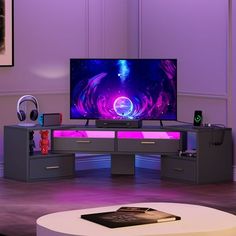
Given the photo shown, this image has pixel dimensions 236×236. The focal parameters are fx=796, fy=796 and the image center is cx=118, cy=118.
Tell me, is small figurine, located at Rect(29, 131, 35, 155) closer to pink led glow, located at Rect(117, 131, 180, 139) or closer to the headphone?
the headphone

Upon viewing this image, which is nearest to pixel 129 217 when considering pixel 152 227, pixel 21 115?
pixel 152 227

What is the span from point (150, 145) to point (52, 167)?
1.00m

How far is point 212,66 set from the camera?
26.4 ft

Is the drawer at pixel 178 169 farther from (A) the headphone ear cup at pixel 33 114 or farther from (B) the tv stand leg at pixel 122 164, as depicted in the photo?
(A) the headphone ear cup at pixel 33 114

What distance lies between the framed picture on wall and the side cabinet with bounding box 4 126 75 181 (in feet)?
2.33

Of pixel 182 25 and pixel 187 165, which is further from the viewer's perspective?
pixel 182 25

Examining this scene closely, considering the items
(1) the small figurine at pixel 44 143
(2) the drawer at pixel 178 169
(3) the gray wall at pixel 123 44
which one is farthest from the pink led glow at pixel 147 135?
(1) the small figurine at pixel 44 143

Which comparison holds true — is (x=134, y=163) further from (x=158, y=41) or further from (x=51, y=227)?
(x=51, y=227)

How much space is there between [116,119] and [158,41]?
1107 millimetres

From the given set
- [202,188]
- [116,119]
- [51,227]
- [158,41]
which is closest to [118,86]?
[116,119]

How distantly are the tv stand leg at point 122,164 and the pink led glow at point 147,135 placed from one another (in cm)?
30

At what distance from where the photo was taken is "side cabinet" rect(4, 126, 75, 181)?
305 inches

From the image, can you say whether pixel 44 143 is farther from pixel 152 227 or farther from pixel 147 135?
pixel 152 227

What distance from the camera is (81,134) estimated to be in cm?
805
